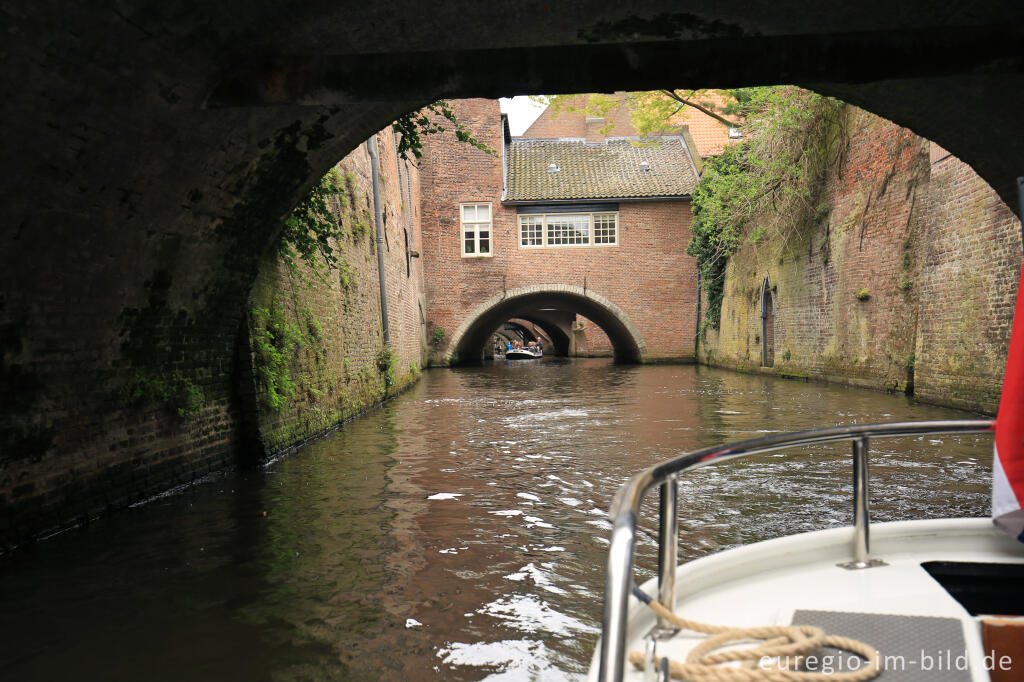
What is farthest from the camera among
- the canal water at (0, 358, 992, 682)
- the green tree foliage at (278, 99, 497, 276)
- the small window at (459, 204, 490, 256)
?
the small window at (459, 204, 490, 256)

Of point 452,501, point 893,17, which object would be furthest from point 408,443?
point 893,17

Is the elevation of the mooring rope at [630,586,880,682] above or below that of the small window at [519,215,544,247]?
below

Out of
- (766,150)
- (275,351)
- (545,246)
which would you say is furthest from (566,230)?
(275,351)

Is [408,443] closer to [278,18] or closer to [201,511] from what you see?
[201,511]

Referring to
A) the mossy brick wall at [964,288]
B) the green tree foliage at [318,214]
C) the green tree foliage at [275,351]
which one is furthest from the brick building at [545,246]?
the green tree foliage at [275,351]

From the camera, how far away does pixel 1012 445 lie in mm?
1834

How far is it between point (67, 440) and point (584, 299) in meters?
21.2

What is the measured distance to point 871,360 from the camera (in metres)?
12.4

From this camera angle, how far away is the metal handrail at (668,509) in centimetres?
120

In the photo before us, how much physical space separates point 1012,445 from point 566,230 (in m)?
23.4

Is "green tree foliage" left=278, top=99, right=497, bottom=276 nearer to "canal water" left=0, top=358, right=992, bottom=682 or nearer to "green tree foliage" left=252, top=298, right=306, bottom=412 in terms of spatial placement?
"green tree foliage" left=252, top=298, right=306, bottom=412

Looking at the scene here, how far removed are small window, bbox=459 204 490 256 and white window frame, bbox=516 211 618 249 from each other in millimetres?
1103

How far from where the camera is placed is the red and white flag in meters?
1.81

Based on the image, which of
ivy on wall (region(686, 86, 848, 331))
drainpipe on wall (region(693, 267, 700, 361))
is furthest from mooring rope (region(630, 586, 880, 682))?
drainpipe on wall (region(693, 267, 700, 361))
